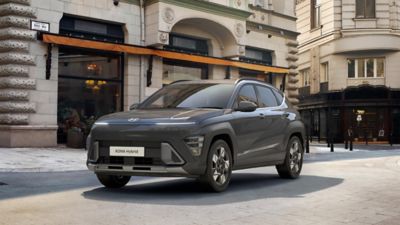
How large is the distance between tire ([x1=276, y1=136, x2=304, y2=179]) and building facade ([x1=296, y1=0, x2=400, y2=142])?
1058 inches

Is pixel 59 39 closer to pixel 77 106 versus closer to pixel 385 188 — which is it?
pixel 77 106

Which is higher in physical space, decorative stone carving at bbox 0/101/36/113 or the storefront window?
the storefront window

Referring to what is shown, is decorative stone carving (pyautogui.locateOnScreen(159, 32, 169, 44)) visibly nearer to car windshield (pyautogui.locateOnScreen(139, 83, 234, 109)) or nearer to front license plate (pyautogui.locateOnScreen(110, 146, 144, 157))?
car windshield (pyautogui.locateOnScreen(139, 83, 234, 109))

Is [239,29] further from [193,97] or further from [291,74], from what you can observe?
[193,97]

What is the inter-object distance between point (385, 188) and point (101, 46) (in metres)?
11.7

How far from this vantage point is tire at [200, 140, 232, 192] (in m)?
7.21

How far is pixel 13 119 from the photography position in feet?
52.6

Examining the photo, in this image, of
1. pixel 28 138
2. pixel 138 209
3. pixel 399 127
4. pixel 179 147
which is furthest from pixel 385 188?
pixel 399 127

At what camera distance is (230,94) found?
816 centimetres

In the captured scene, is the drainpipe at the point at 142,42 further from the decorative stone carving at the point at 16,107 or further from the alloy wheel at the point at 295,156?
the alloy wheel at the point at 295,156

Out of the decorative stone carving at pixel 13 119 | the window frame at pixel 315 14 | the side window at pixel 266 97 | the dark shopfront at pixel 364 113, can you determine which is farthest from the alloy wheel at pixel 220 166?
the window frame at pixel 315 14

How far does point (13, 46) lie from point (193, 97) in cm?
991

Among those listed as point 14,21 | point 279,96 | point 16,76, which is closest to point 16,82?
point 16,76

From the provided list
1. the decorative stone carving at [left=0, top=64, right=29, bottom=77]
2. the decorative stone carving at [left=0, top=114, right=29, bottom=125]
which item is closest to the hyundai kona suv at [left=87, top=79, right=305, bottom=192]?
the decorative stone carving at [left=0, top=114, right=29, bottom=125]
